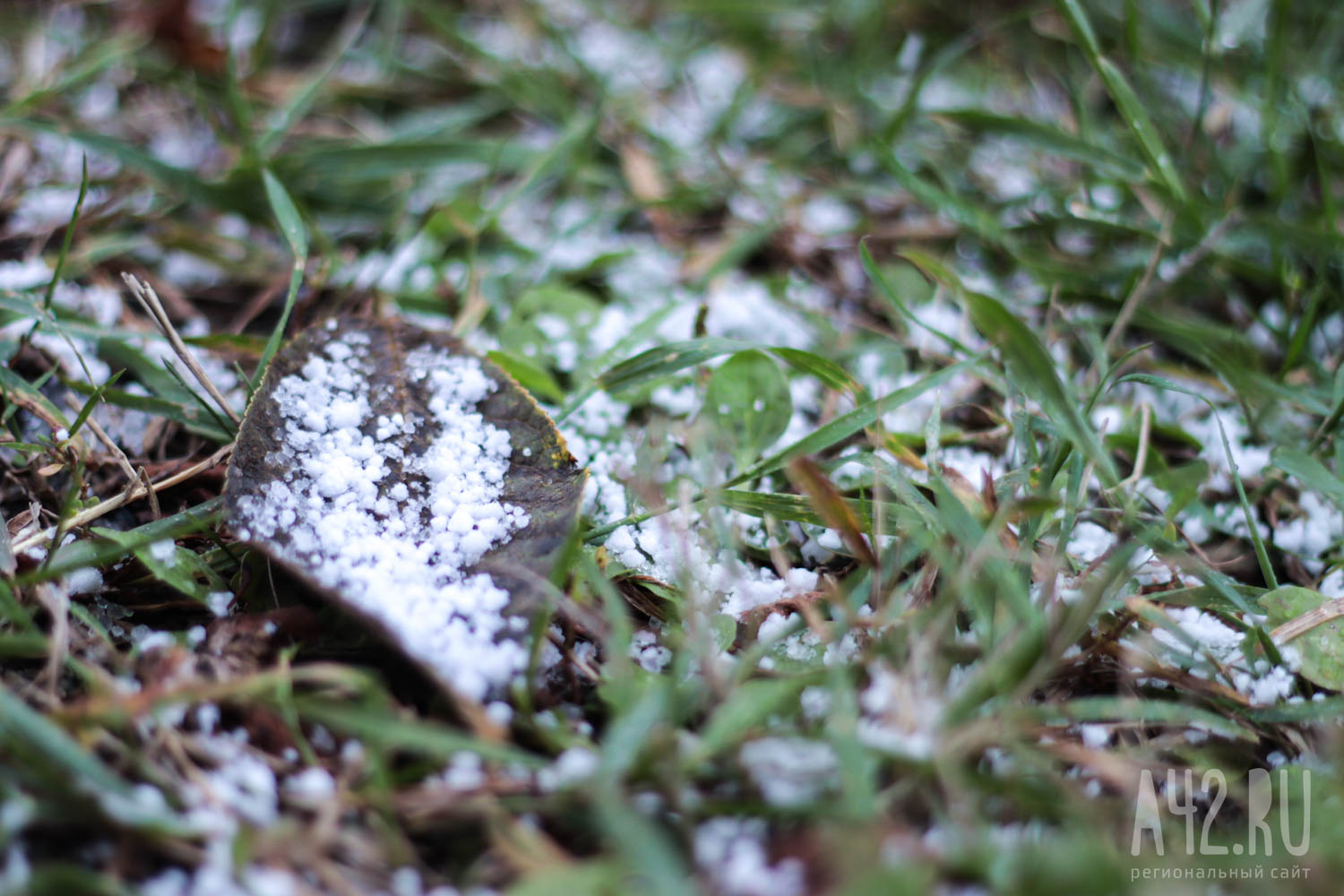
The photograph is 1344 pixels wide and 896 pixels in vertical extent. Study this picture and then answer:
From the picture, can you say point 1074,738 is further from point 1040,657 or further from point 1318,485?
point 1318,485

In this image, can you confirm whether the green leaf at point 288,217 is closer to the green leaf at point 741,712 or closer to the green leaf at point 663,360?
the green leaf at point 663,360

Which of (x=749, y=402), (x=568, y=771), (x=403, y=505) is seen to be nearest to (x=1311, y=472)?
(x=749, y=402)

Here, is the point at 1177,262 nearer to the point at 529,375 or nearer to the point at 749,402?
the point at 749,402

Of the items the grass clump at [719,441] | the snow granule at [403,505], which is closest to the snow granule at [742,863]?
the grass clump at [719,441]

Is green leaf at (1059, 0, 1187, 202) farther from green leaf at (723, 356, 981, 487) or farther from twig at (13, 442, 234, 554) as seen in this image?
twig at (13, 442, 234, 554)

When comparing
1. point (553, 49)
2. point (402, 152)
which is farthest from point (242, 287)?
point (553, 49)
